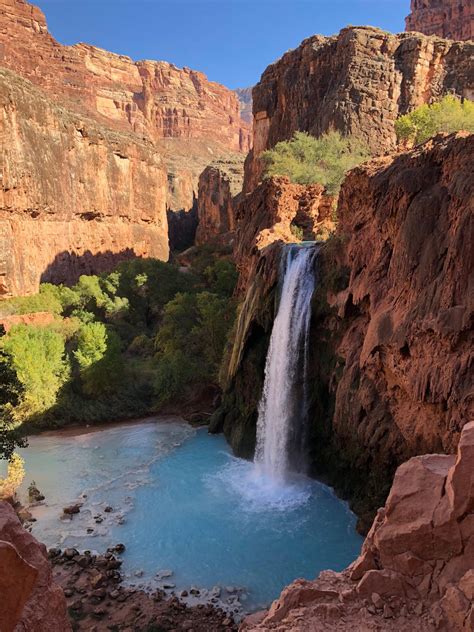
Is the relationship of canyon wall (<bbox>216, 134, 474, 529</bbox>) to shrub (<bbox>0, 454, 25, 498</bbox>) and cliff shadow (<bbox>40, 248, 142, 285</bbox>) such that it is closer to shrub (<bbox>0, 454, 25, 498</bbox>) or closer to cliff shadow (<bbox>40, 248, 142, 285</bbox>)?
shrub (<bbox>0, 454, 25, 498</bbox>)

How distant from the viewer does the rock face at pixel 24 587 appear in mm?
3990

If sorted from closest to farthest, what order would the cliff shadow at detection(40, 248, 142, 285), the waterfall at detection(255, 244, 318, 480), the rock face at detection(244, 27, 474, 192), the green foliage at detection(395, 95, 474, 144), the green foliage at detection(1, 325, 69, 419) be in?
1. the waterfall at detection(255, 244, 318, 480)
2. the green foliage at detection(1, 325, 69, 419)
3. the green foliage at detection(395, 95, 474, 144)
4. the cliff shadow at detection(40, 248, 142, 285)
5. the rock face at detection(244, 27, 474, 192)

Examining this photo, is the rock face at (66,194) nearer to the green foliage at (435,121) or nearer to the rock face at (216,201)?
the rock face at (216,201)

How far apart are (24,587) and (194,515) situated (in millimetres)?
9612

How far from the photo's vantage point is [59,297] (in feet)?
103

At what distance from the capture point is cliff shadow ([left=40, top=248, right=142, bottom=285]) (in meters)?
34.9

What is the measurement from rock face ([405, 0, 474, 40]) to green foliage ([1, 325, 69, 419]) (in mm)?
70421

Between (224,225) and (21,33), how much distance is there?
36.1 meters

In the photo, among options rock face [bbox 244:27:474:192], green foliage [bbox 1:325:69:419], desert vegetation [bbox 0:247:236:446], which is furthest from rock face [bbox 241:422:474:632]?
rock face [bbox 244:27:474:192]

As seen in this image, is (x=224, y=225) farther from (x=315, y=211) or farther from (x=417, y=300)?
(x=417, y=300)

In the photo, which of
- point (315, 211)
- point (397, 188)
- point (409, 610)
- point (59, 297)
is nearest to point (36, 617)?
point (409, 610)

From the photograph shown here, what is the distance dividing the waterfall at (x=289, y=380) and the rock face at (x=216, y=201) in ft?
124

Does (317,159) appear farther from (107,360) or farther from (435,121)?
(107,360)

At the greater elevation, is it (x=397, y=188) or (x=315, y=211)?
(x=315, y=211)
